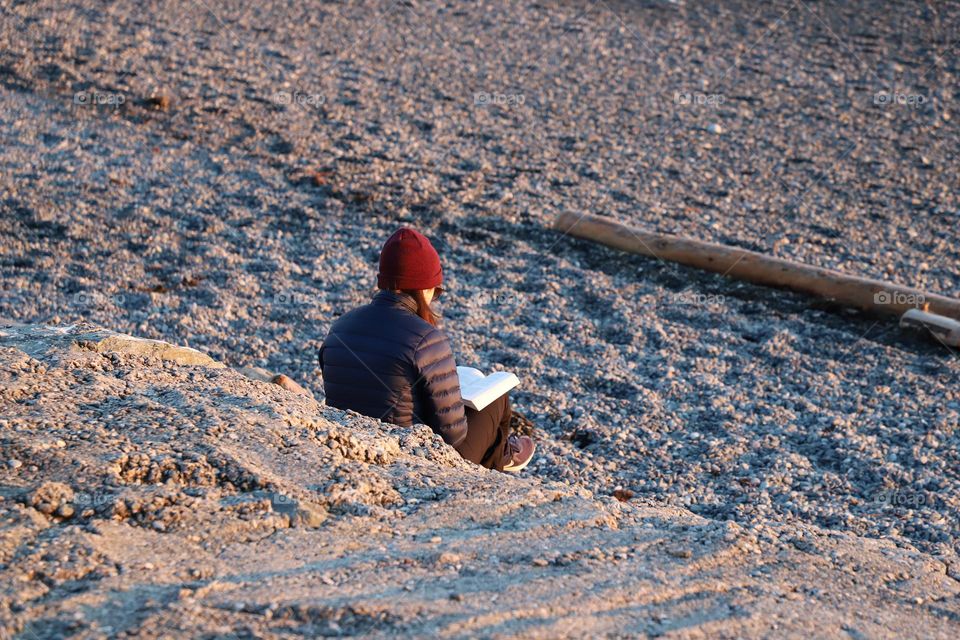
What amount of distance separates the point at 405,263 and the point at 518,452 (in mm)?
1242

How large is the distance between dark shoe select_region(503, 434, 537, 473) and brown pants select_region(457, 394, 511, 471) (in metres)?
0.07

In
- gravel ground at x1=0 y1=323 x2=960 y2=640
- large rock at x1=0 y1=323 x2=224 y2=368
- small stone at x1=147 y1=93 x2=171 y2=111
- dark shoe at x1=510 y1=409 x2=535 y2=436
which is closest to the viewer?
gravel ground at x1=0 y1=323 x2=960 y2=640

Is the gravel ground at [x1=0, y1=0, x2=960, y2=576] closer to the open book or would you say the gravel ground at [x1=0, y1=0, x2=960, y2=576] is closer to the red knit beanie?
the open book

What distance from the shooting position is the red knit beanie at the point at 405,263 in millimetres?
4105

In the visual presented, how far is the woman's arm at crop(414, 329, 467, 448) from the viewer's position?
4059 millimetres

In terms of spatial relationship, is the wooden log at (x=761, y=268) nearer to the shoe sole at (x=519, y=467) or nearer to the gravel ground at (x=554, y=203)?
the gravel ground at (x=554, y=203)

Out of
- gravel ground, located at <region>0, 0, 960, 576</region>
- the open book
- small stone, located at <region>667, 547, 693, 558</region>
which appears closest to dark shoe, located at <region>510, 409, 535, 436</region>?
gravel ground, located at <region>0, 0, 960, 576</region>

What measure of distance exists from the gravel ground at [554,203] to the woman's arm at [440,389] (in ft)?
3.37

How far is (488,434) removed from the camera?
4.57 m

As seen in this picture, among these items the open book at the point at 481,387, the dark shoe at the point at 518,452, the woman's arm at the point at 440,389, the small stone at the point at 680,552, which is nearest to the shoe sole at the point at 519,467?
the dark shoe at the point at 518,452

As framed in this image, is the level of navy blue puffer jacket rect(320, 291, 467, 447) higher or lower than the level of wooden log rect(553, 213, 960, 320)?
lower

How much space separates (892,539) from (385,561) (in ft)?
8.50

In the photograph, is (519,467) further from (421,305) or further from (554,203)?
(554,203)

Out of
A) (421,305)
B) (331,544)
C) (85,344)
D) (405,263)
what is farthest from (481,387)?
(85,344)
